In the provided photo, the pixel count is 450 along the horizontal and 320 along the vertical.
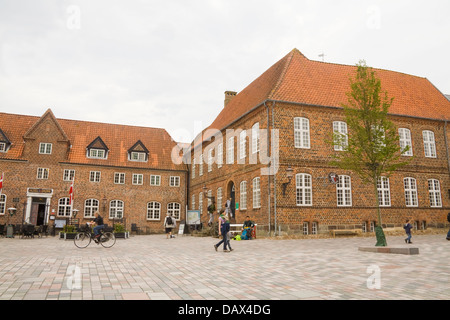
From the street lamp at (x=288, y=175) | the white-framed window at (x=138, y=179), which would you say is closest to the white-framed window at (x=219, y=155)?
the street lamp at (x=288, y=175)

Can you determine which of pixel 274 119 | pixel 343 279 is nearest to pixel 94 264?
pixel 343 279

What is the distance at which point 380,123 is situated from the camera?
50.3ft

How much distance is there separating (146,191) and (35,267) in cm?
2654

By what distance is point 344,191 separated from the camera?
21906 mm

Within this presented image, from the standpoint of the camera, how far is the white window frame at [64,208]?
3203 centimetres

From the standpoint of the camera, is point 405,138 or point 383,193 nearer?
point 383,193

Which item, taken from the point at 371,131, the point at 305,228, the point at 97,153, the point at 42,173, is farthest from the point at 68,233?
the point at 371,131

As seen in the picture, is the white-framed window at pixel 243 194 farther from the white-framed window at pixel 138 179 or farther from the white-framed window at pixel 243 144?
the white-framed window at pixel 138 179

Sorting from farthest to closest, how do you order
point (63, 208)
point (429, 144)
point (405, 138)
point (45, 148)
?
point (45, 148)
point (63, 208)
point (429, 144)
point (405, 138)

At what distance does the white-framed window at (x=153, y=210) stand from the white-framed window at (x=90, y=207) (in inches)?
187

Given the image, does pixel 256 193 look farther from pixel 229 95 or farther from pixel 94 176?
pixel 94 176

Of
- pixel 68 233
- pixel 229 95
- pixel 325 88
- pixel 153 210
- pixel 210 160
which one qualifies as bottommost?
pixel 68 233

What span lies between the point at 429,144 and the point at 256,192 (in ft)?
43.5
